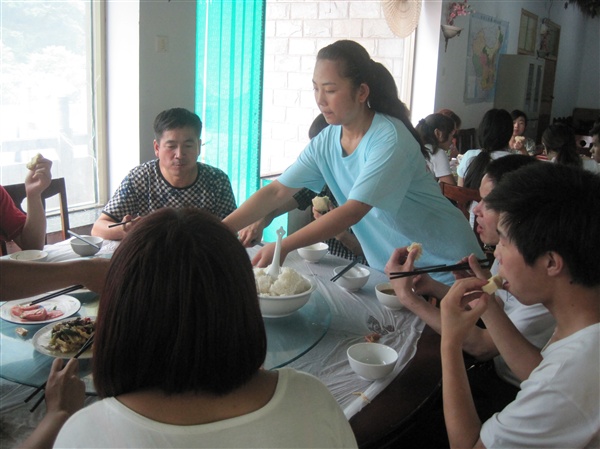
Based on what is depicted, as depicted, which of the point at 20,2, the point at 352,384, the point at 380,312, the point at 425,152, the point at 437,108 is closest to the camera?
the point at 352,384

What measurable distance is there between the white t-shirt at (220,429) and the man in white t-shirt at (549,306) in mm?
409

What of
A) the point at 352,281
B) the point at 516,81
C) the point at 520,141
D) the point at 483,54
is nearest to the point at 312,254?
the point at 352,281

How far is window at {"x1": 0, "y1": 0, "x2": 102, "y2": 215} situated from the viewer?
2582mm

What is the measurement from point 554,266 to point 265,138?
424 cm

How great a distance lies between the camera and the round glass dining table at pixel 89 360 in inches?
43.1

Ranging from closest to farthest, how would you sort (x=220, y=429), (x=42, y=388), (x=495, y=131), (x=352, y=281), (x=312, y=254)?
(x=220, y=429) < (x=42, y=388) < (x=352, y=281) < (x=312, y=254) < (x=495, y=131)

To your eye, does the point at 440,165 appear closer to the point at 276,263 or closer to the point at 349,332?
the point at 276,263

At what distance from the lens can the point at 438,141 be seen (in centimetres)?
396

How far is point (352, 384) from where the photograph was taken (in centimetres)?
115

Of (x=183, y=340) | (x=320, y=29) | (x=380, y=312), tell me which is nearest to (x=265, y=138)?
(x=320, y=29)

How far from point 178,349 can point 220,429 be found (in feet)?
0.35

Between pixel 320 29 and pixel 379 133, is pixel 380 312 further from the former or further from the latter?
pixel 320 29

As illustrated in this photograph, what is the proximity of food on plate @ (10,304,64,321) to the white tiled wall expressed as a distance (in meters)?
3.44

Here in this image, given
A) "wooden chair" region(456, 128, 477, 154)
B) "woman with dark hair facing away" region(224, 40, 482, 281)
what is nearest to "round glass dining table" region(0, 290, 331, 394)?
"woman with dark hair facing away" region(224, 40, 482, 281)
